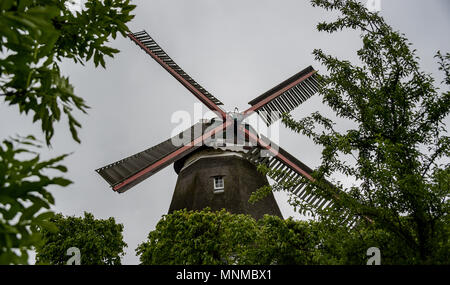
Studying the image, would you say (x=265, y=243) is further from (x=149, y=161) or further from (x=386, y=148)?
(x=149, y=161)

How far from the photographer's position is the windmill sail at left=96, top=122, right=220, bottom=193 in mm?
12734

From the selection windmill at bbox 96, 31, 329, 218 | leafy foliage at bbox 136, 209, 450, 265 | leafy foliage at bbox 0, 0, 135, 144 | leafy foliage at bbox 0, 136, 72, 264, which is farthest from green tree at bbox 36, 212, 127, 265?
leafy foliage at bbox 0, 136, 72, 264

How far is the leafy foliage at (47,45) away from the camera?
1.36m

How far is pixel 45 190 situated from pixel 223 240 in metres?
7.94

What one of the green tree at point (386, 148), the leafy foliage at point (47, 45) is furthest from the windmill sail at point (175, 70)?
the leafy foliage at point (47, 45)

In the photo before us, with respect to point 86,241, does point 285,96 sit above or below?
above

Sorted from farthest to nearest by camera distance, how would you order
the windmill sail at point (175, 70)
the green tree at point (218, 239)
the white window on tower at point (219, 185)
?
the windmill sail at point (175, 70) < the white window on tower at point (219, 185) < the green tree at point (218, 239)

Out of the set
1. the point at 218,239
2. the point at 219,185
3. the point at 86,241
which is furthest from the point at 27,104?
the point at 219,185

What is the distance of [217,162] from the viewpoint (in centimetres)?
1377

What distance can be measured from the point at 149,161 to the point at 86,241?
3954mm

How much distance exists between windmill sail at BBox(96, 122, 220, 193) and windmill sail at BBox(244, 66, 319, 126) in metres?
2.69

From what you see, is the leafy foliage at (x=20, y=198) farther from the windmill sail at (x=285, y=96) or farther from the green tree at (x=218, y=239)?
the windmill sail at (x=285, y=96)

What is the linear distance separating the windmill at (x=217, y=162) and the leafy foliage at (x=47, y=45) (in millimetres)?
9620
